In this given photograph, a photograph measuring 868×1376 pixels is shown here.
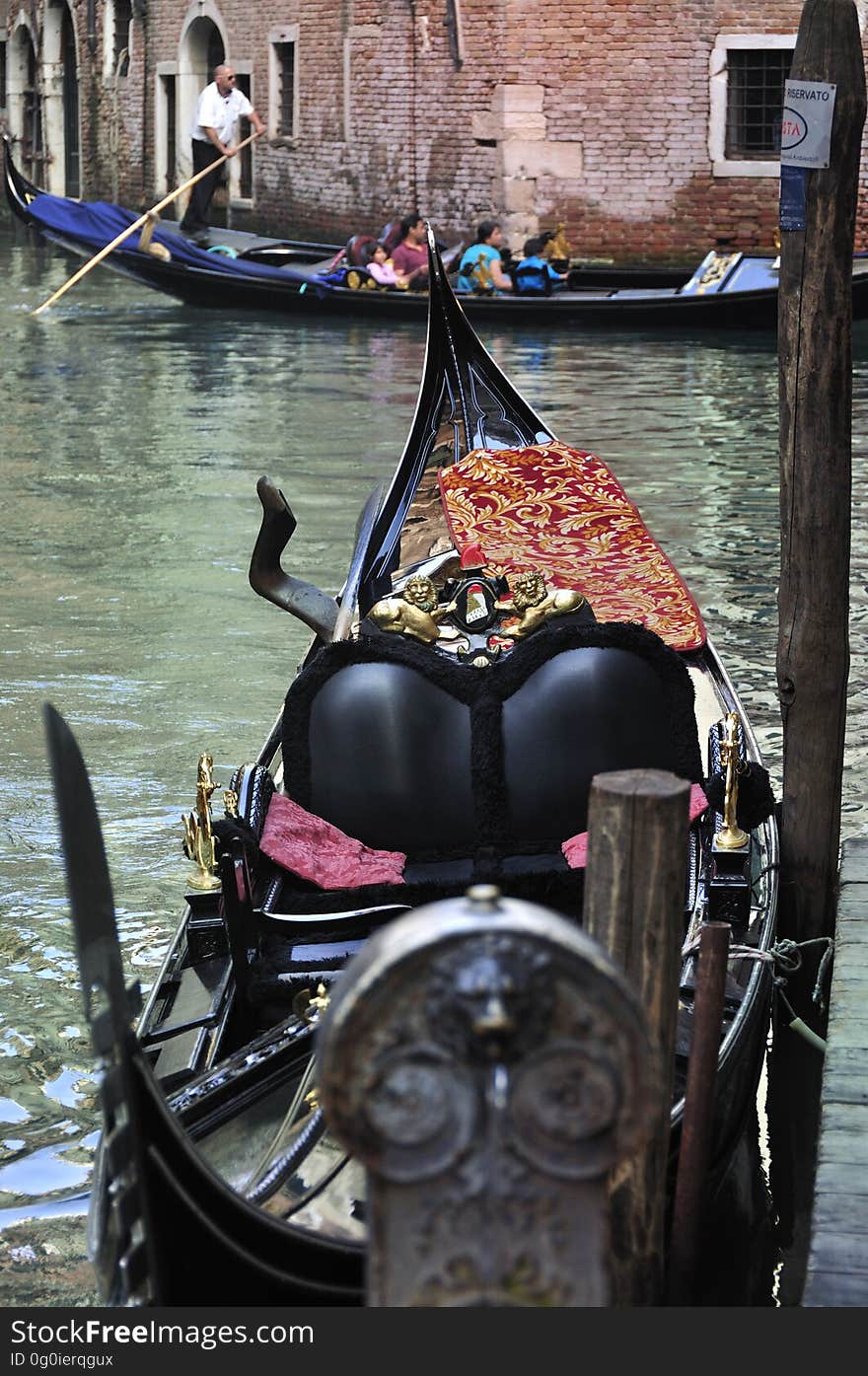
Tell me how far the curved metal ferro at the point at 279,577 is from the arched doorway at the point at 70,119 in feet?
42.8

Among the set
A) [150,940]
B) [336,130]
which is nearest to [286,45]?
[336,130]

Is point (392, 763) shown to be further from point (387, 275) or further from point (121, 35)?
point (121, 35)

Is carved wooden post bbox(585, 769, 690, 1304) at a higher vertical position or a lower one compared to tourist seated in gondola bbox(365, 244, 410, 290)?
lower

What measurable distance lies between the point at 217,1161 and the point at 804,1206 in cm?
80

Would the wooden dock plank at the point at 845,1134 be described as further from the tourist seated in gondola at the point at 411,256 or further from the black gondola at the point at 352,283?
the tourist seated in gondola at the point at 411,256

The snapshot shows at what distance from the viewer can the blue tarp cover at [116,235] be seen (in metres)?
9.23

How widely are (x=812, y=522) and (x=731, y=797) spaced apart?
321mm

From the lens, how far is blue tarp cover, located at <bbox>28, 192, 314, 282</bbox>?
30.3 ft

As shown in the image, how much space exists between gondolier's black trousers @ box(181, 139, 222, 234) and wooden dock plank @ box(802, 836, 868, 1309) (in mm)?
9150

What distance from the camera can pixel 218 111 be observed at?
439 inches

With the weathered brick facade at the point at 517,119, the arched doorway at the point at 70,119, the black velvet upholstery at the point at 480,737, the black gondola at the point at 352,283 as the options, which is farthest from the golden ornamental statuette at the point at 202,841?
the arched doorway at the point at 70,119

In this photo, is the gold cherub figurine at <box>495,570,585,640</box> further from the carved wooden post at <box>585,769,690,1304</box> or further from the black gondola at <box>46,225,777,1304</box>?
the carved wooden post at <box>585,769,690,1304</box>

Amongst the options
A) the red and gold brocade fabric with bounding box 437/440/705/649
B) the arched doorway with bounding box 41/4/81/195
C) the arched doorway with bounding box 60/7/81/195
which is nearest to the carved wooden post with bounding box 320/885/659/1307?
the red and gold brocade fabric with bounding box 437/440/705/649

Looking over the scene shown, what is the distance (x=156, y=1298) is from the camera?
1335mm
